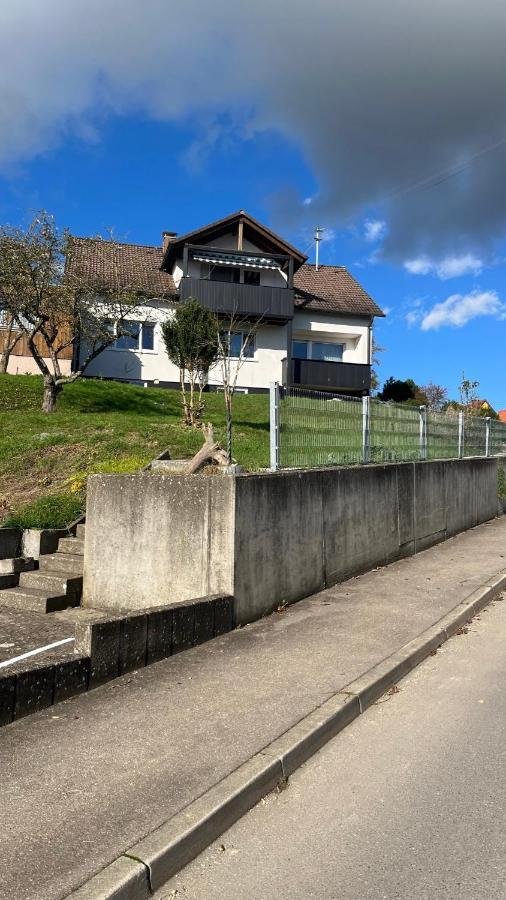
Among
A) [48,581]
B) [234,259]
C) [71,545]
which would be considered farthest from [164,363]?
[48,581]

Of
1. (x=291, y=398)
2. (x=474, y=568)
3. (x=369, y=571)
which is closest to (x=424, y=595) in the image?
(x=369, y=571)

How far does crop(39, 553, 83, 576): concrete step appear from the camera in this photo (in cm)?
857

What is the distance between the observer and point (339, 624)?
7.02 metres

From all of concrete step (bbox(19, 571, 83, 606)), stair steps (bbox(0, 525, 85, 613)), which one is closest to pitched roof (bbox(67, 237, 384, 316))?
stair steps (bbox(0, 525, 85, 613))

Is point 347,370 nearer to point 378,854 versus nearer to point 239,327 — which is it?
point 239,327

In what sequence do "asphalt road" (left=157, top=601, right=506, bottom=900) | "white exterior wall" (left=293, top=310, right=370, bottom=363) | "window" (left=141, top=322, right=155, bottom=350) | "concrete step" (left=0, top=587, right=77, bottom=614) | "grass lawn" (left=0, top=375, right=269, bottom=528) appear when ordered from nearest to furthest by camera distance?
"asphalt road" (left=157, top=601, right=506, bottom=900) → "concrete step" (left=0, top=587, right=77, bottom=614) → "grass lawn" (left=0, top=375, right=269, bottom=528) → "window" (left=141, top=322, right=155, bottom=350) → "white exterior wall" (left=293, top=310, right=370, bottom=363)

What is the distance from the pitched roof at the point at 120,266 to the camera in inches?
A: 768

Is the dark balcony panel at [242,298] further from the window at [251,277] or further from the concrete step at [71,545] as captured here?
the concrete step at [71,545]

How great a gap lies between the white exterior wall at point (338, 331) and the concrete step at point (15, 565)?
2671 cm

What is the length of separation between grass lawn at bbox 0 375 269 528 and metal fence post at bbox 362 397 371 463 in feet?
5.55

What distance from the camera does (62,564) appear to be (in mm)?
8695

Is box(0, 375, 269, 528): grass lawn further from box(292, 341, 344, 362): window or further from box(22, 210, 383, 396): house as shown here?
box(292, 341, 344, 362): window

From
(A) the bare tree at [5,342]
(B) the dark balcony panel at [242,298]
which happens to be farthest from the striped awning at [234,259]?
(A) the bare tree at [5,342]

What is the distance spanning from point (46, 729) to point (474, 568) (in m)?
7.19
